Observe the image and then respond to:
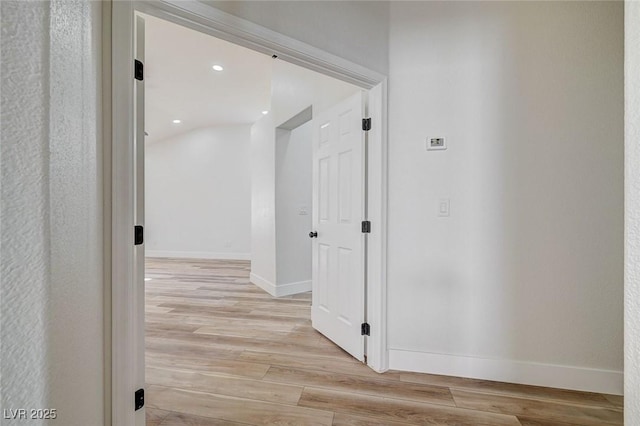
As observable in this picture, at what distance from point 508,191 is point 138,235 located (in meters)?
2.13

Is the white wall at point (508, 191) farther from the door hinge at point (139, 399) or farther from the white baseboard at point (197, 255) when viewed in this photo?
the white baseboard at point (197, 255)

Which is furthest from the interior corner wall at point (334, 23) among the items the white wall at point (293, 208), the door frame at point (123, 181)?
the white wall at point (293, 208)

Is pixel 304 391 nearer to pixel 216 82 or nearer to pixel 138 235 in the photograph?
pixel 138 235

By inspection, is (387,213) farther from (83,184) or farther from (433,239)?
(83,184)

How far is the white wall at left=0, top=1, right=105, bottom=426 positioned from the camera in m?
0.30

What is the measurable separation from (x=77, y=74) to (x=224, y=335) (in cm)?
256

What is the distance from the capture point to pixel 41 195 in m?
0.37

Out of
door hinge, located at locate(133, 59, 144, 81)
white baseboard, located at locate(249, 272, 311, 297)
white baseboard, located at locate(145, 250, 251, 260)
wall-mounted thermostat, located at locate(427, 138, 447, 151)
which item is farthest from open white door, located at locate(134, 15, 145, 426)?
white baseboard, located at locate(145, 250, 251, 260)

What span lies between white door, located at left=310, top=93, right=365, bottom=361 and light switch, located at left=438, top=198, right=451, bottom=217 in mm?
531

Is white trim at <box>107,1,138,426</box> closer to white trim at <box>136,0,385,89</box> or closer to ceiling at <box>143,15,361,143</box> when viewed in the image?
white trim at <box>136,0,385,89</box>

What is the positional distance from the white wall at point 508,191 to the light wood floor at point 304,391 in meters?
0.17

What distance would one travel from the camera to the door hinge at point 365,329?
213cm

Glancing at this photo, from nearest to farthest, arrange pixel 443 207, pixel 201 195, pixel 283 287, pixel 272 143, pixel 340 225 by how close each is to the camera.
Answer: pixel 443 207 < pixel 340 225 < pixel 283 287 < pixel 272 143 < pixel 201 195

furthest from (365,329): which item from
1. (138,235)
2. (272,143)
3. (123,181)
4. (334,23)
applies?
(272,143)
